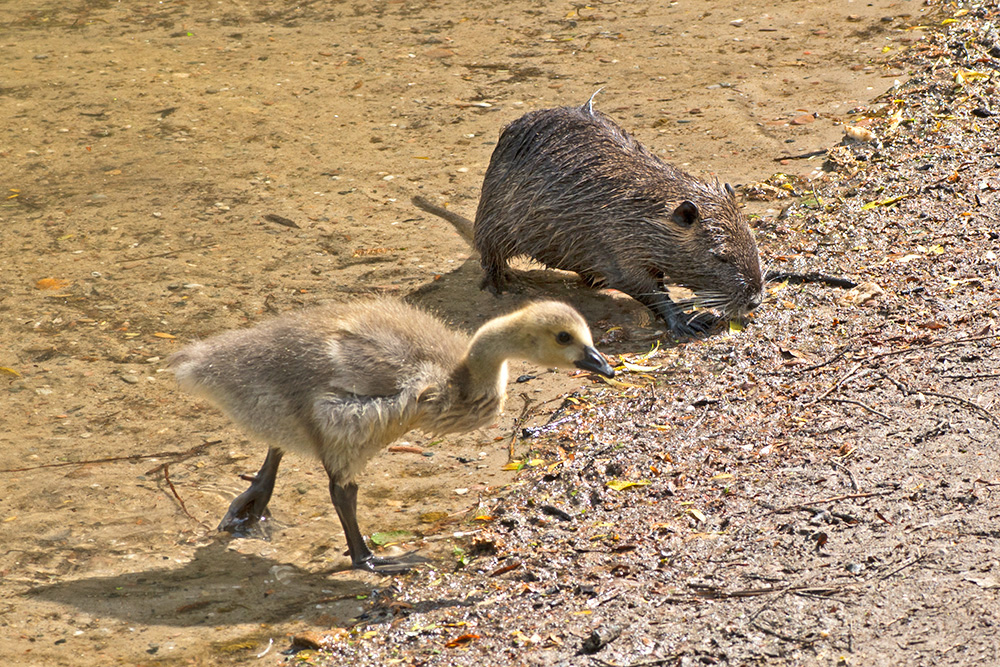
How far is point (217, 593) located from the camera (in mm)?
4414

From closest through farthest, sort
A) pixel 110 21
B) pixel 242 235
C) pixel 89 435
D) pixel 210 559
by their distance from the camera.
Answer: pixel 210 559 < pixel 89 435 < pixel 242 235 < pixel 110 21

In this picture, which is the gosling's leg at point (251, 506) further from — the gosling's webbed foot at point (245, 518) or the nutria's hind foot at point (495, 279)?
the nutria's hind foot at point (495, 279)

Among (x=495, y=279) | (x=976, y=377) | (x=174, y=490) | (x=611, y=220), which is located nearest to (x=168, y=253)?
(x=495, y=279)

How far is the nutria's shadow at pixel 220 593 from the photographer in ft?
13.9

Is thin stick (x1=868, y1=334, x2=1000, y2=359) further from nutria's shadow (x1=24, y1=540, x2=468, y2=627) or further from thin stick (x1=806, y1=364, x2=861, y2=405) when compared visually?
nutria's shadow (x1=24, y1=540, x2=468, y2=627)

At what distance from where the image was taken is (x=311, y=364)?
456cm

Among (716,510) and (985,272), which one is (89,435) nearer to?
(716,510)

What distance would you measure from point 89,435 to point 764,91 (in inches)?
254

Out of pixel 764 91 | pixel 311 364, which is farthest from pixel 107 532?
pixel 764 91

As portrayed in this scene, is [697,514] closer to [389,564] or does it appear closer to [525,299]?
[389,564]

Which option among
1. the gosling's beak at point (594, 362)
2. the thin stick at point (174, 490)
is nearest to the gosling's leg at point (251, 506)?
the thin stick at point (174, 490)

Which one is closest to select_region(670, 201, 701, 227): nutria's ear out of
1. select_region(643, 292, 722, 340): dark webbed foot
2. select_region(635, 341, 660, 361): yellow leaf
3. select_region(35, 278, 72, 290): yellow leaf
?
select_region(643, 292, 722, 340): dark webbed foot

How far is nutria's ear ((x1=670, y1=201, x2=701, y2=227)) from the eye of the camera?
6.30 m

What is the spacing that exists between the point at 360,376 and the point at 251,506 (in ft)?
2.88
